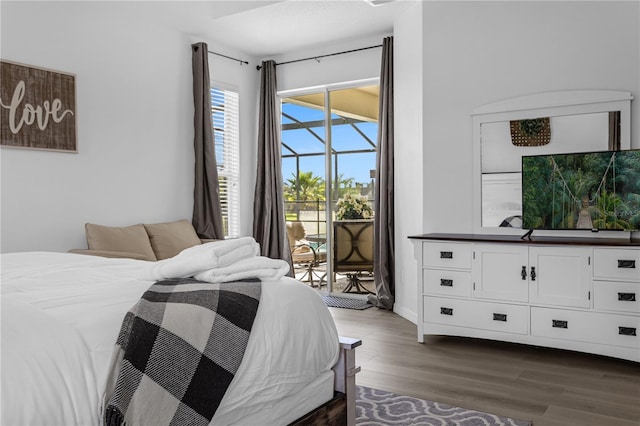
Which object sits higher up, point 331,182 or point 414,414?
point 331,182

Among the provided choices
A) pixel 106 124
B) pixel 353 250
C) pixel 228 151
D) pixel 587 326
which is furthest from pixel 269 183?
pixel 587 326

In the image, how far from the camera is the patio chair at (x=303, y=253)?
5.98 metres

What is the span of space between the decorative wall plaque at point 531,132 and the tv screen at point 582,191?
0.20m

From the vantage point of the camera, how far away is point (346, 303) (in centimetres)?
534

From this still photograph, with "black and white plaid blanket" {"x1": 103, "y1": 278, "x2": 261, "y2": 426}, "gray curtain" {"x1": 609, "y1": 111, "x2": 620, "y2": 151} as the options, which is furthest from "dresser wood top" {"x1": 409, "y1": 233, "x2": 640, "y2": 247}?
"black and white plaid blanket" {"x1": 103, "y1": 278, "x2": 261, "y2": 426}

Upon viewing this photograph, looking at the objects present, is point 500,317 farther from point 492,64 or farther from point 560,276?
point 492,64

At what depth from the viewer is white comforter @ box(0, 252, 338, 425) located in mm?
1153

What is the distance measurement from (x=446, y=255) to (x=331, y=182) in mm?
2220

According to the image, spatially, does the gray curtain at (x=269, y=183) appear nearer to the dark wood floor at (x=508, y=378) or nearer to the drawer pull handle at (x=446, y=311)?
the dark wood floor at (x=508, y=378)

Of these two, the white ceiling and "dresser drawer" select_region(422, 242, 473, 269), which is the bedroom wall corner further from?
"dresser drawer" select_region(422, 242, 473, 269)

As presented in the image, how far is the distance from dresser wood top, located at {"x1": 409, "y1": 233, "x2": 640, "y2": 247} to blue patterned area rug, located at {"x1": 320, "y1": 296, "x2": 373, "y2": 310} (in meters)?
1.47

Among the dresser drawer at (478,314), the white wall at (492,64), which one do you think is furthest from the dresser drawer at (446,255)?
the white wall at (492,64)

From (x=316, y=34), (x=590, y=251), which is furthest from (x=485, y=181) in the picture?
(x=316, y=34)

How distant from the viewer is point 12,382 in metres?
A: 1.10
